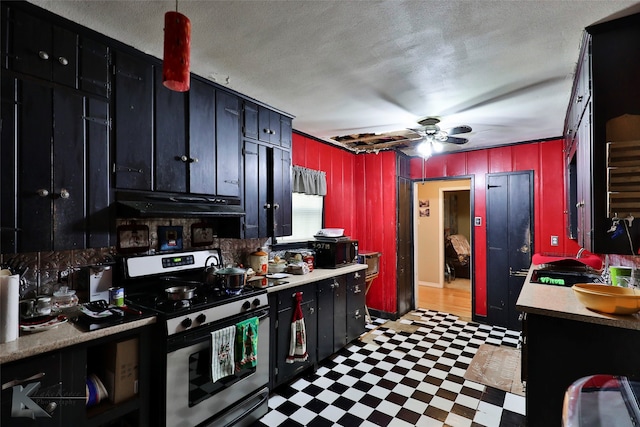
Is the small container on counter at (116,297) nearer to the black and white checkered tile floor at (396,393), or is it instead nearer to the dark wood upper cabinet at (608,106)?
the black and white checkered tile floor at (396,393)

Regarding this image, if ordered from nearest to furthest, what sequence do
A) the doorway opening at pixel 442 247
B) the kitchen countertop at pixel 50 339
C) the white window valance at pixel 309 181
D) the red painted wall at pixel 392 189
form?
the kitchen countertop at pixel 50 339
the white window valance at pixel 309 181
the red painted wall at pixel 392 189
the doorway opening at pixel 442 247

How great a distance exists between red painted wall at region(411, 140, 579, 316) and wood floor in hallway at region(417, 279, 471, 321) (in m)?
0.53

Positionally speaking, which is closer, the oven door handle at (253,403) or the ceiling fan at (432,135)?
the oven door handle at (253,403)

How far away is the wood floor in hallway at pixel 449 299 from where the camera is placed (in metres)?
5.07

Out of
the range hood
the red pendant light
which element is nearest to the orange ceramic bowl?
the red pendant light

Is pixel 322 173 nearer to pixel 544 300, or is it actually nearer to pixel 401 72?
pixel 401 72

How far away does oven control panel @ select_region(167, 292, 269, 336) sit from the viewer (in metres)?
1.88

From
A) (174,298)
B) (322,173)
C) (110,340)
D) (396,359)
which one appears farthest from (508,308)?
(110,340)

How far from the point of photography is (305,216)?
413 cm

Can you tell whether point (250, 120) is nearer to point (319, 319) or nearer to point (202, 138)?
point (202, 138)

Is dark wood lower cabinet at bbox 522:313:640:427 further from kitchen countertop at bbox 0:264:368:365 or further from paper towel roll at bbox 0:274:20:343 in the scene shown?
paper towel roll at bbox 0:274:20:343

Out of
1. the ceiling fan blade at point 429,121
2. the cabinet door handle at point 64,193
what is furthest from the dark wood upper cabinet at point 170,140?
the ceiling fan blade at point 429,121

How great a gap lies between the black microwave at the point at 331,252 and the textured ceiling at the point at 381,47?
1445mm

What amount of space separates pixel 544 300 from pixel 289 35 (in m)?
2.29
